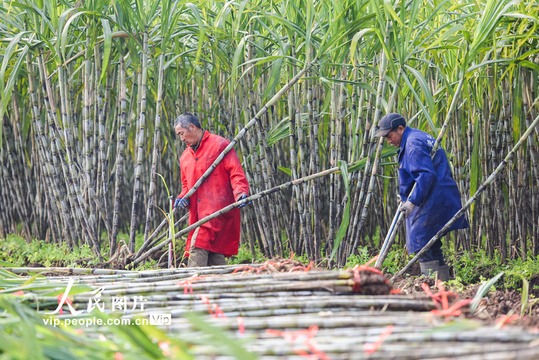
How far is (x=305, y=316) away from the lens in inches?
45.8

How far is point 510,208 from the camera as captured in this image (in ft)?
9.12

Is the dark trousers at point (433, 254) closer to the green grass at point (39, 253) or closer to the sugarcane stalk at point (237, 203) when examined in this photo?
the sugarcane stalk at point (237, 203)

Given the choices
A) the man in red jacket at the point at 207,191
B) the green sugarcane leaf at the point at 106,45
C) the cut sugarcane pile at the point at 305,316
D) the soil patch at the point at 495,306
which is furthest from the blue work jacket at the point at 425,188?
the green sugarcane leaf at the point at 106,45

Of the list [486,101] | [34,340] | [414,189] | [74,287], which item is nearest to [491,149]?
[486,101]

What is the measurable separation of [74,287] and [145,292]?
0.20 m

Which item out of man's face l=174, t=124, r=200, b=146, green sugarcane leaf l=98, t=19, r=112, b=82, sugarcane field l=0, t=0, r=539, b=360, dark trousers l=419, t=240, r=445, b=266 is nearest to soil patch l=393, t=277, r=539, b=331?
sugarcane field l=0, t=0, r=539, b=360

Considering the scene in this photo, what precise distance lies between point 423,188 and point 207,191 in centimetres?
119

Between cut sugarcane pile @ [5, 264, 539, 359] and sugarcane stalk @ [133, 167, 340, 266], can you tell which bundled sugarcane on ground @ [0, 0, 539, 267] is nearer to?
sugarcane stalk @ [133, 167, 340, 266]

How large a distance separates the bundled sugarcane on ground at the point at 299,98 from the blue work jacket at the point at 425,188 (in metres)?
0.10

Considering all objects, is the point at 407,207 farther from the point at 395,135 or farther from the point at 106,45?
the point at 106,45

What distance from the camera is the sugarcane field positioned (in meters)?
1.11

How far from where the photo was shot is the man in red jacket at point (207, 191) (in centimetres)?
273

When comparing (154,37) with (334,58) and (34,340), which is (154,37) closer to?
(334,58)

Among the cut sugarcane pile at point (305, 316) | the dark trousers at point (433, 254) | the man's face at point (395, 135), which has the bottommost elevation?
the dark trousers at point (433, 254)
